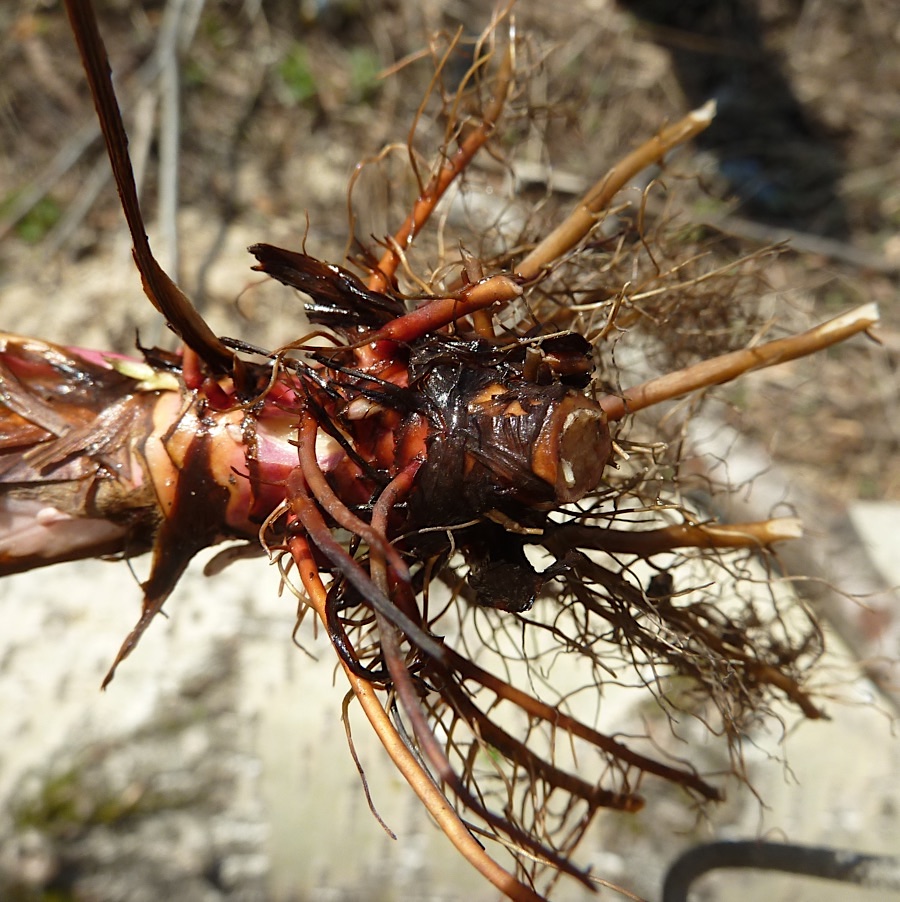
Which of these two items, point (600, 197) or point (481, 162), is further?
point (481, 162)

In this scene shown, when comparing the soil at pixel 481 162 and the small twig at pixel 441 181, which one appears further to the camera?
the soil at pixel 481 162

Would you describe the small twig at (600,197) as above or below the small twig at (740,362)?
above

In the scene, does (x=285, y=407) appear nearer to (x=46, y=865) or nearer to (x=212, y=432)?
(x=212, y=432)

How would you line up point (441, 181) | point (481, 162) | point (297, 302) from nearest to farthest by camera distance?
point (441, 181) → point (481, 162) → point (297, 302)

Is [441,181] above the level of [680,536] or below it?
above

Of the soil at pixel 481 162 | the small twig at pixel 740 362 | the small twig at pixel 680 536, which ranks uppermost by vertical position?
the soil at pixel 481 162

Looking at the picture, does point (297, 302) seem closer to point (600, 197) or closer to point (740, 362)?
point (600, 197)

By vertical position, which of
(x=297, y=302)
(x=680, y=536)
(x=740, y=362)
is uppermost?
(x=297, y=302)

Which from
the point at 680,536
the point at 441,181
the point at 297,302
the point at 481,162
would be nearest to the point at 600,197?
the point at 441,181

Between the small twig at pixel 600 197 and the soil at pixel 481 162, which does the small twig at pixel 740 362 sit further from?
the soil at pixel 481 162

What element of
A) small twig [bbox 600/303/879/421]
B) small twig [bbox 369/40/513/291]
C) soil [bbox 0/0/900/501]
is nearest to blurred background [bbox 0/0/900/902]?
soil [bbox 0/0/900/501]

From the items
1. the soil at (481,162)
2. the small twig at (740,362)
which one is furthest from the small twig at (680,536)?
the soil at (481,162)
